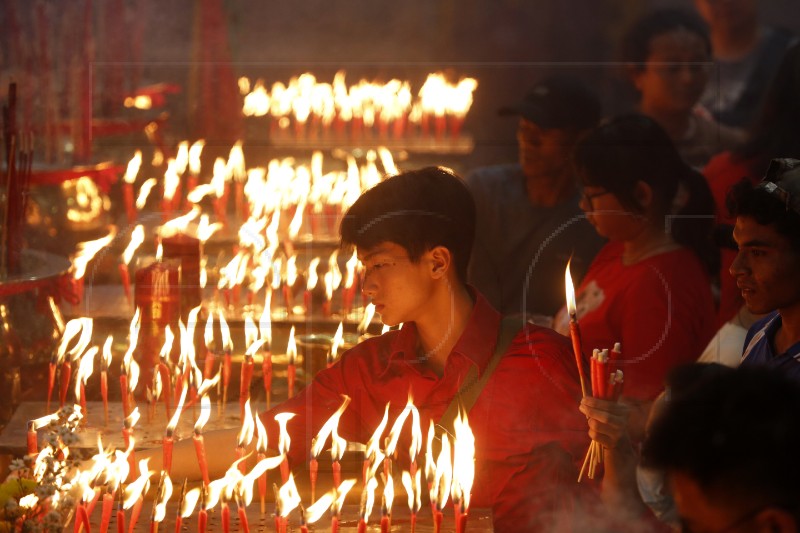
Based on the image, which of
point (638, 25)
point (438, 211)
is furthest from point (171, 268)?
point (638, 25)

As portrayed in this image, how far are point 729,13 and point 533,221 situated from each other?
226 centimetres

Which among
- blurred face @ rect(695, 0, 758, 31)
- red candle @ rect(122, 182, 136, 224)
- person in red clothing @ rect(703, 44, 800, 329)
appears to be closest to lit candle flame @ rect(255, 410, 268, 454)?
red candle @ rect(122, 182, 136, 224)

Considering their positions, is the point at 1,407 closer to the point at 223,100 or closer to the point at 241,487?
the point at 241,487

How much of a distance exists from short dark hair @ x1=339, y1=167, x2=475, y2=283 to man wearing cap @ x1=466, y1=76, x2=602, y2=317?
0.86 feet

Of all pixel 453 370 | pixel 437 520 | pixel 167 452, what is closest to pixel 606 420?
pixel 453 370

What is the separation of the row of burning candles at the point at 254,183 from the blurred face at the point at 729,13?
1.94 meters

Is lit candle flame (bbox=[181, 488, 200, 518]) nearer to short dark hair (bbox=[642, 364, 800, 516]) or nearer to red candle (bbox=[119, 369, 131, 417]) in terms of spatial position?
red candle (bbox=[119, 369, 131, 417])

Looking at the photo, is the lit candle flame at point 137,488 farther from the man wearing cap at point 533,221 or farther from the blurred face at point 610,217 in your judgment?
the blurred face at point 610,217

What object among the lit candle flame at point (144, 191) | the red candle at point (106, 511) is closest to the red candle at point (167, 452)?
the red candle at point (106, 511)

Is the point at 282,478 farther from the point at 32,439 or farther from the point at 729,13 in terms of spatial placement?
the point at 729,13

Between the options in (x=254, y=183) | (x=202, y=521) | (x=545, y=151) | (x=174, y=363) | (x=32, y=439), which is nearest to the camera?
(x=202, y=521)

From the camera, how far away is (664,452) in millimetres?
2521

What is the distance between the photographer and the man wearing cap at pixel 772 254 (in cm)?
343

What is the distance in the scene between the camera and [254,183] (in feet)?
20.2
